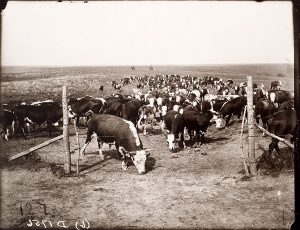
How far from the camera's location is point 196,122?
1369 cm

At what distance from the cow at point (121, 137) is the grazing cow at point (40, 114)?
1.42 metres

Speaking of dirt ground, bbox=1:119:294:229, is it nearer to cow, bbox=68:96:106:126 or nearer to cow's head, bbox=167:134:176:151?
cow's head, bbox=167:134:176:151

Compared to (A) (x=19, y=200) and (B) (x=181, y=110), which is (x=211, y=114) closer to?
(B) (x=181, y=110)

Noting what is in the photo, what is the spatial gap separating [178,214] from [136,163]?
282cm

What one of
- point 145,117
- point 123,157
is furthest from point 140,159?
point 145,117

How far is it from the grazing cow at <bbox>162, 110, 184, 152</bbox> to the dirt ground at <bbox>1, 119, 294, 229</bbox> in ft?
6.23

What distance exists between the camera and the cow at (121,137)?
415 inches

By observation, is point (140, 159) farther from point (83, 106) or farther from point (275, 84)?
point (275, 84)

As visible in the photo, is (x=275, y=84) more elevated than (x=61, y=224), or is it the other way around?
(x=275, y=84)

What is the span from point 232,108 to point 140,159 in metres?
6.32

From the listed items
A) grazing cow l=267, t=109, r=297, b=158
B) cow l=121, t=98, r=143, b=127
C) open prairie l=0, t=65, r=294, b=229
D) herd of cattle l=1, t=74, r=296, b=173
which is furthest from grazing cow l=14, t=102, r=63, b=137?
grazing cow l=267, t=109, r=297, b=158

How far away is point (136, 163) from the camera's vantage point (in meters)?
10.5

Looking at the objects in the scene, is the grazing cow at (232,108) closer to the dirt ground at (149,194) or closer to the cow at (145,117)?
the cow at (145,117)

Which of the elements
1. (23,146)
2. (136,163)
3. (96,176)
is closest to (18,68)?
(23,146)
